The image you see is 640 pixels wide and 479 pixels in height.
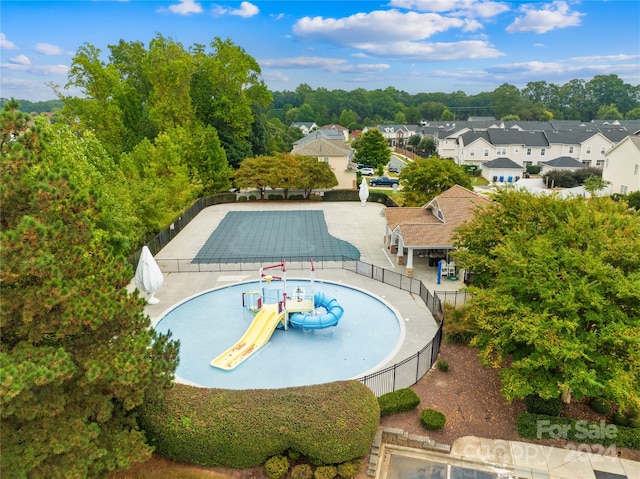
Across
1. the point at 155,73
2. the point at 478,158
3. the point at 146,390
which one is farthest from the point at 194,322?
the point at 478,158

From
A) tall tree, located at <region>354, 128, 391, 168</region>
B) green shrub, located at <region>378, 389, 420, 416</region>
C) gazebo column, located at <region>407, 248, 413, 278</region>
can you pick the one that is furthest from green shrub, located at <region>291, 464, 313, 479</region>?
tall tree, located at <region>354, 128, 391, 168</region>

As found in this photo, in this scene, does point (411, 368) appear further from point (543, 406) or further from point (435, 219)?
point (435, 219)

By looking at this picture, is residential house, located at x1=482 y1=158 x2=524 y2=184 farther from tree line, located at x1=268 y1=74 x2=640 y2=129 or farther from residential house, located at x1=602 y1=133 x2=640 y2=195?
tree line, located at x1=268 y1=74 x2=640 y2=129

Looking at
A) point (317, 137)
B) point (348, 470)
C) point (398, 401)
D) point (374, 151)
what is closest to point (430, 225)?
point (398, 401)

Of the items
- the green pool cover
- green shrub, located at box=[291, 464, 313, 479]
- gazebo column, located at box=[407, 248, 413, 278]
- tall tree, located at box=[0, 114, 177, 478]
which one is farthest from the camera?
the green pool cover

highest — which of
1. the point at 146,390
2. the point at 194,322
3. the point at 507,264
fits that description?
the point at 507,264

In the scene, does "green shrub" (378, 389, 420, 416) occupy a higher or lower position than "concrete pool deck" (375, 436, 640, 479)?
higher

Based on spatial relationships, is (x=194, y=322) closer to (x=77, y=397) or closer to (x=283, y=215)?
(x=77, y=397)
